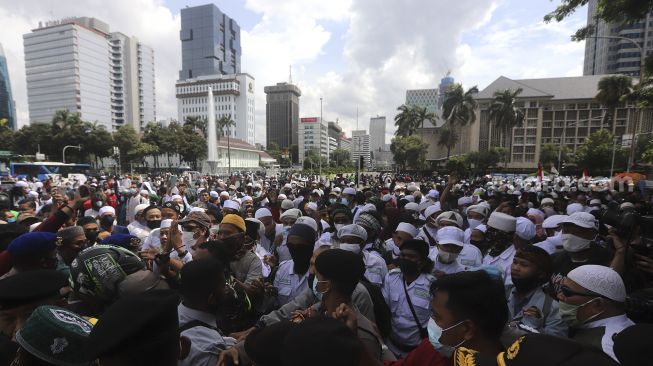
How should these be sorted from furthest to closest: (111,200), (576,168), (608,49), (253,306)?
(608,49) → (576,168) → (111,200) → (253,306)

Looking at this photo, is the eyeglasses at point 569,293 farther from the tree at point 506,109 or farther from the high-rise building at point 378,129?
the high-rise building at point 378,129

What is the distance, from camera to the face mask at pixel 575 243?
151 inches

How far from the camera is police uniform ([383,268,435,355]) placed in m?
2.99

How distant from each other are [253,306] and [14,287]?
171 centimetres

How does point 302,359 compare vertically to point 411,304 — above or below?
above

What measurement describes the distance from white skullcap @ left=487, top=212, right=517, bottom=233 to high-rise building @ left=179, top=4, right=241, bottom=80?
168756 millimetres

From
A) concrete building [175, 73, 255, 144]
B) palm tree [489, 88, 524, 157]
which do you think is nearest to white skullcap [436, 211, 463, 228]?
palm tree [489, 88, 524, 157]

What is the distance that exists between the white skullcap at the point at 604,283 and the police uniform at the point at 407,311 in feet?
3.87

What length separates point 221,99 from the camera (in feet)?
427

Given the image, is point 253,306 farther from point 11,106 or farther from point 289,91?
point 289,91

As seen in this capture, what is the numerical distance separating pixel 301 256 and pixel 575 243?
10.8 ft

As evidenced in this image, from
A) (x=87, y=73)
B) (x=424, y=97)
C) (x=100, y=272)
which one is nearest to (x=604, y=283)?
(x=100, y=272)

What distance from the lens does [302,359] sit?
1128mm

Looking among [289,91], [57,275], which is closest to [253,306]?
[57,275]
